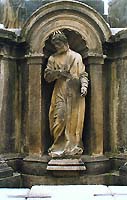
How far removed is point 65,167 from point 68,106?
3.56 feet

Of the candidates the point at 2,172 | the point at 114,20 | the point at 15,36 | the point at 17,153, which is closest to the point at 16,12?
the point at 15,36

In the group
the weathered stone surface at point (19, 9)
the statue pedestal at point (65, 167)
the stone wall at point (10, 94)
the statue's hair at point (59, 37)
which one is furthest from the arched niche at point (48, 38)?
the weathered stone surface at point (19, 9)

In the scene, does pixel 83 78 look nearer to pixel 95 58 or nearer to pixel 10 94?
pixel 95 58

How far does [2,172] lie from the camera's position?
686cm

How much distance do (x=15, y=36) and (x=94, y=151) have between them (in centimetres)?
260

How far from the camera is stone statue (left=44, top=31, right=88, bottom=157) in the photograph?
729 centimetres

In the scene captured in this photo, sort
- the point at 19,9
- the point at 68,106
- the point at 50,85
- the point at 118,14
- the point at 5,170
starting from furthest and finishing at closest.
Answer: the point at 118,14
the point at 19,9
the point at 50,85
the point at 68,106
the point at 5,170

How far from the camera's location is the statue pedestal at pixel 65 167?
23.0ft

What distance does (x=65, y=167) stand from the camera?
7023mm

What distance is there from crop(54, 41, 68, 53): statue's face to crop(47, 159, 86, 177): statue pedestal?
2.00 m

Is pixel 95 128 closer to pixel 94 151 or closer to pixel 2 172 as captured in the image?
pixel 94 151

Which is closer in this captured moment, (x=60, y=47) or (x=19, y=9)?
(x=60, y=47)

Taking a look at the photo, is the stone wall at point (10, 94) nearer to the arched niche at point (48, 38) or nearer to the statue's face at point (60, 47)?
the arched niche at point (48, 38)

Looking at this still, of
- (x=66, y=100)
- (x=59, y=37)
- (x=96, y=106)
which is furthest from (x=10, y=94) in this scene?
(x=96, y=106)
